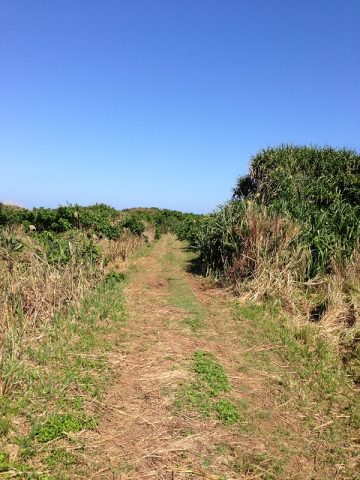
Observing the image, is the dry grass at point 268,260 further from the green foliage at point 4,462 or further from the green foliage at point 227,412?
the green foliage at point 4,462

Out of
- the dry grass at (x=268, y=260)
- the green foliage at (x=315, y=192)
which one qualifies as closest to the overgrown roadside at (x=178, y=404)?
the dry grass at (x=268, y=260)

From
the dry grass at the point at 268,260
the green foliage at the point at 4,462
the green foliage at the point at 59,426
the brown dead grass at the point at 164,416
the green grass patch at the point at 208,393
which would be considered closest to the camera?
the green foliage at the point at 4,462

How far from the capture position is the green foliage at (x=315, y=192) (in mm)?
9656

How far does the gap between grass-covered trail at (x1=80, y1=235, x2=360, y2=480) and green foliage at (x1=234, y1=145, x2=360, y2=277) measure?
10.7 ft

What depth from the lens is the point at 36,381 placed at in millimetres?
4328

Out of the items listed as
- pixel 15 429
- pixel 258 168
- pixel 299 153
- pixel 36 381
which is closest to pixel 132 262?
pixel 258 168

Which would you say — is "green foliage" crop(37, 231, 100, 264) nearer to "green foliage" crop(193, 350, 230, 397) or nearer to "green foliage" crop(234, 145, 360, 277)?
"green foliage" crop(193, 350, 230, 397)

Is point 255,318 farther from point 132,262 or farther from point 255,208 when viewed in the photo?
point 132,262

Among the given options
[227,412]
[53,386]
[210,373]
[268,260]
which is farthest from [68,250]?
[227,412]

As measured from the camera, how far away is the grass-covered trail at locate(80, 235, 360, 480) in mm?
3391

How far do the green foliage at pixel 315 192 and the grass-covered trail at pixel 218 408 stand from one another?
10.7 feet

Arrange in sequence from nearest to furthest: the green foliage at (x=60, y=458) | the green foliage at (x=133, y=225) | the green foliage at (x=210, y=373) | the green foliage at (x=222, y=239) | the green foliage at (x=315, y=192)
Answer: the green foliage at (x=60, y=458), the green foliage at (x=210, y=373), the green foliage at (x=315, y=192), the green foliage at (x=222, y=239), the green foliage at (x=133, y=225)

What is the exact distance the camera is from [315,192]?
13.1m

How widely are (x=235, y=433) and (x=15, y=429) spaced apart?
6.78 ft
